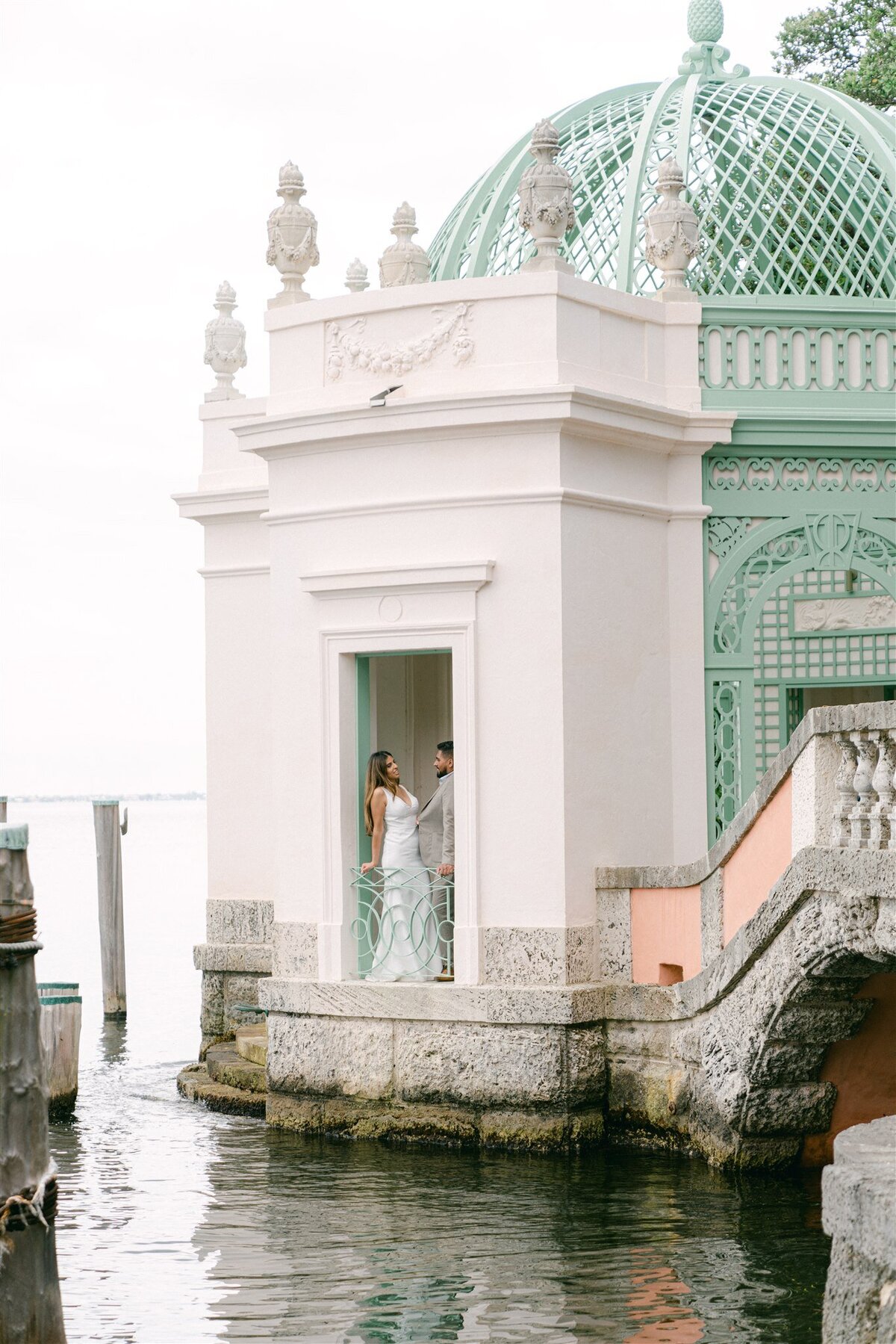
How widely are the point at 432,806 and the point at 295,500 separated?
229 cm

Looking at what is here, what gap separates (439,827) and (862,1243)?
7.54 metres

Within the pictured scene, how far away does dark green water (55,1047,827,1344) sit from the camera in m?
8.85

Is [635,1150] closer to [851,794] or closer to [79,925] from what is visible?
[851,794]

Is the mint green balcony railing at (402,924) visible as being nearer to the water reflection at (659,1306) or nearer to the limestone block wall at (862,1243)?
the water reflection at (659,1306)

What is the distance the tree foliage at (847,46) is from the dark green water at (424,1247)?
12647 mm

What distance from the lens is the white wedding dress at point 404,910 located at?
13281 mm

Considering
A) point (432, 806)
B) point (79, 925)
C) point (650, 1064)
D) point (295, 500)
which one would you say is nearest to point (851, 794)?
point (650, 1064)

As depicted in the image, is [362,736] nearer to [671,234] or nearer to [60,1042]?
[60,1042]

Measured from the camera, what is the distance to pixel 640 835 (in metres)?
13.3

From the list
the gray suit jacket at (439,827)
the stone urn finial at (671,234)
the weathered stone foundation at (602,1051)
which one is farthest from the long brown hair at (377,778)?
the stone urn finial at (671,234)

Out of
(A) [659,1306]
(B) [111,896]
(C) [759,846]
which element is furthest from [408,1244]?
(B) [111,896]

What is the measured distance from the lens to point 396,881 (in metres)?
13.5

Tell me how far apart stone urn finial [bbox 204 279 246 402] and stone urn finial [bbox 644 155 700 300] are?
5323 mm

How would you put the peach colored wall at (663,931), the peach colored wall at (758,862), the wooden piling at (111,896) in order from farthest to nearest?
the wooden piling at (111,896), the peach colored wall at (663,931), the peach colored wall at (758,862)
